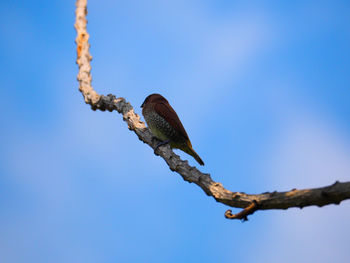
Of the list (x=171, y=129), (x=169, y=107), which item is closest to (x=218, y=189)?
(x=171, y=129)

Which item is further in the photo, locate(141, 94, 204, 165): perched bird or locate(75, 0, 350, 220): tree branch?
locate(141, 94, 204, 165): perched bird

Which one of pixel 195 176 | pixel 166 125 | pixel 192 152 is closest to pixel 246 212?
pixel 195 176

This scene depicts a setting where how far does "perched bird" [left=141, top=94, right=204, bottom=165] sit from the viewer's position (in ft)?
19.6

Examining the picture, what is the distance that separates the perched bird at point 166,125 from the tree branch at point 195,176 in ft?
1.48

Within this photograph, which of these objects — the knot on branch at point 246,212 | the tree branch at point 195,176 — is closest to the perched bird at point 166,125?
the tree branch at point 195,176

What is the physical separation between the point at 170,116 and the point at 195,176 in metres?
2.26

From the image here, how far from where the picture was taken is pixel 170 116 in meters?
6.11

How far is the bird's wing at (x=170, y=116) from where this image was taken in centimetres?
606

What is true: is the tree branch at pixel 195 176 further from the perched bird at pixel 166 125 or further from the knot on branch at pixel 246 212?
the perched bird at pixel 166 125

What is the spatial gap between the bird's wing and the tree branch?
622mm

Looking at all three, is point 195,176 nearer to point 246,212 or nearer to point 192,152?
point 246,212

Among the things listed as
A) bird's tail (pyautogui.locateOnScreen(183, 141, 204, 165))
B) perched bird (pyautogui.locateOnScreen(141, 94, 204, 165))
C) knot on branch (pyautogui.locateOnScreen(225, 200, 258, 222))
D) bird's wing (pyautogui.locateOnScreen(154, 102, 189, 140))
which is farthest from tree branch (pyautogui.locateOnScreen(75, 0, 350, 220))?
bird's tail (pyautogui.locateOnScreen(183, 141, 204, 165))

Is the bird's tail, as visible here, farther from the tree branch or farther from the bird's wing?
the tree branch

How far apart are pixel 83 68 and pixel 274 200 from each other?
3565mm
